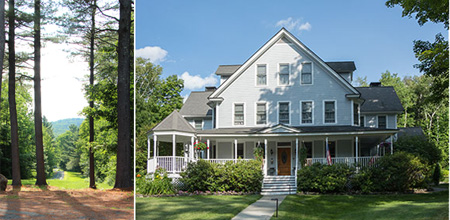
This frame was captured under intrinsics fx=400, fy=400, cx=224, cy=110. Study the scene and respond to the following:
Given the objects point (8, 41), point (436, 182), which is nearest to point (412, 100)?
point (436, 182)

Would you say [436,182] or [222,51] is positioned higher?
[222,51]

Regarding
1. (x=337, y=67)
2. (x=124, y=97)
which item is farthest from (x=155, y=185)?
(x=337, y=67)

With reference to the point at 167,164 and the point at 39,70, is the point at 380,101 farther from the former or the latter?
the point at 39,70

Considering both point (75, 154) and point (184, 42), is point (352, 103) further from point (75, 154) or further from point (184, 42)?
point (75, 154)

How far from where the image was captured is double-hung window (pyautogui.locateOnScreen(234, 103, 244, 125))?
62.9 feet

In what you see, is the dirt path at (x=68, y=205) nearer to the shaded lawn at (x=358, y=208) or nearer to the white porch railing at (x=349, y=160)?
the shaded lawn at (x=358, y=208)

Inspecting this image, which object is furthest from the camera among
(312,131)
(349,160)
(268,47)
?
(268,47)

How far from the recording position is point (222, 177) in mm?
15406

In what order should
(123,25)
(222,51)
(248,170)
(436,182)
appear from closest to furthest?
(123,25)
(248,170)
(436,182)
(222,51)

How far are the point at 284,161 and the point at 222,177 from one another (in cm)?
439

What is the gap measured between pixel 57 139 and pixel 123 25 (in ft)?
43.7

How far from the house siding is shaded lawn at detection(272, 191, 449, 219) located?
5422 millimetres

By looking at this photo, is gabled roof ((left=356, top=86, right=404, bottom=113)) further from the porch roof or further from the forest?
the forest

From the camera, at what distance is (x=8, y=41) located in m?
15.0
